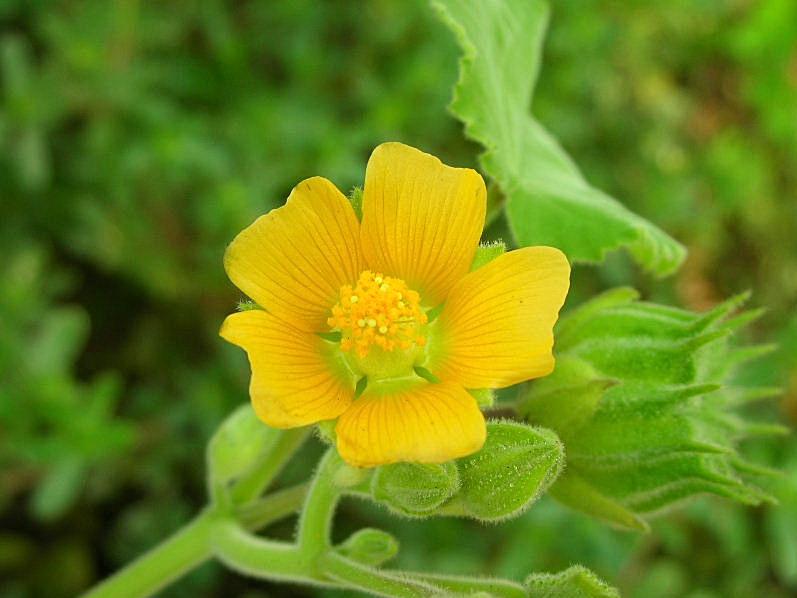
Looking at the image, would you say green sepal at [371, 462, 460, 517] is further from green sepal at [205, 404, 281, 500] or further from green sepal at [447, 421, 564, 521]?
green sepal at [205, 404, 281, 500]

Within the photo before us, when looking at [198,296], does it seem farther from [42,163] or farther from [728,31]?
[728,31]

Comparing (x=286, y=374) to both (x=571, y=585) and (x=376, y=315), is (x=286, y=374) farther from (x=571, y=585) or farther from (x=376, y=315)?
(x=571, y=585)

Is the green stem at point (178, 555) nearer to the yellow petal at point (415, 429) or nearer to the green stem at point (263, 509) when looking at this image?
the green stem at point (263, 509)

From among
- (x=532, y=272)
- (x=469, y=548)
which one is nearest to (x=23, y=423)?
(x=469, y=548)

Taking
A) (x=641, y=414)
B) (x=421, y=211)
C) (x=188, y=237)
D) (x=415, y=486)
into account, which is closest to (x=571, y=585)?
(x=415, y=486)

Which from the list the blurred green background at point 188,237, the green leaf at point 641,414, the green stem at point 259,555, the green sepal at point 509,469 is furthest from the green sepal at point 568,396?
the blurred green background at point 188,237

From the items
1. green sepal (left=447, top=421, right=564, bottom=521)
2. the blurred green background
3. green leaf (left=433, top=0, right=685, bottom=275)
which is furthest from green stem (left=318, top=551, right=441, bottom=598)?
the blurred green background
